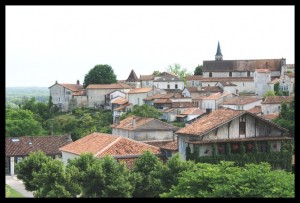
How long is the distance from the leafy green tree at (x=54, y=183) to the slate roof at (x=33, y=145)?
1405 cm

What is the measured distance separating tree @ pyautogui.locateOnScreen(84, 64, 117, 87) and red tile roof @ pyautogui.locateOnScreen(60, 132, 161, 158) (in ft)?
138

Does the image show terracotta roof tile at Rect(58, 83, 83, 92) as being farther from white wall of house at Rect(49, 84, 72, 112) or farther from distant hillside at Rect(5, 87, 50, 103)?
distant hillside at Rect(5, 87, 50, 103)

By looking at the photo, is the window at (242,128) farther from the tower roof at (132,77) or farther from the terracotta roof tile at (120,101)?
the tower roof at (132,77)

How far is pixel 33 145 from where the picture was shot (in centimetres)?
3319

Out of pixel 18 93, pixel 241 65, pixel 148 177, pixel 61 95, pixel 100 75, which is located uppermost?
pixel 241 65

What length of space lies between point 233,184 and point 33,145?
20.7m

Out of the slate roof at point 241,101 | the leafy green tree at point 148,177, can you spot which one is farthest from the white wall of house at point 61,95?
the leafy green tree at point 148,177

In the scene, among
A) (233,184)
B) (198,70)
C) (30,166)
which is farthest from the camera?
(198,70)

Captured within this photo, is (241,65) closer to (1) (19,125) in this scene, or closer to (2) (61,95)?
(2) (61,95)

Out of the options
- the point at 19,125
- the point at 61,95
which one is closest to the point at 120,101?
the point at 61,95

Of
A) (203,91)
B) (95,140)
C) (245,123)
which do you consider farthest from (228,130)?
(203,91)

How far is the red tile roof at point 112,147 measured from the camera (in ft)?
77.2

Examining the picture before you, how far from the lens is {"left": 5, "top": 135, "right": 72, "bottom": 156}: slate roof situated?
105ft
